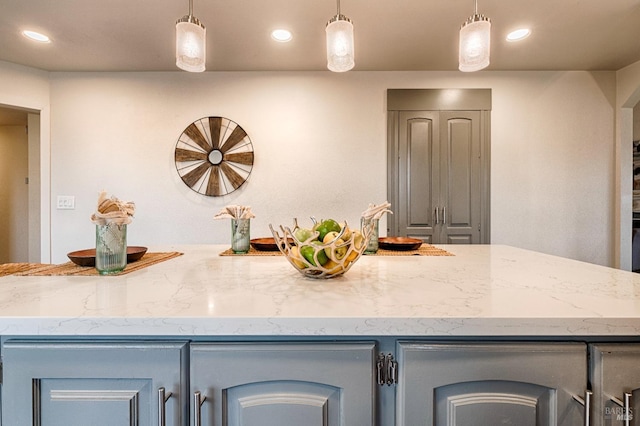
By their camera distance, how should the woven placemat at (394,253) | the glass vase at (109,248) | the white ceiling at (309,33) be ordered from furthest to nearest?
the white ceiling at (309,33) < the woven placemat at (394,253) < the glass vase at (109,248)

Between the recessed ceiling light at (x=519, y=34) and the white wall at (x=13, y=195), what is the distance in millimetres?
5954

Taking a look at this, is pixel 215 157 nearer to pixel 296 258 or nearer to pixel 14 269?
pixel 14 269

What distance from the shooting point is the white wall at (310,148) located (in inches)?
117

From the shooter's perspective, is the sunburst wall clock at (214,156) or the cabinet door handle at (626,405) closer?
the cabinet door handle at (626,405)

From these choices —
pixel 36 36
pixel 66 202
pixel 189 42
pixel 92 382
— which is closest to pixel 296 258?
pixel 92 382

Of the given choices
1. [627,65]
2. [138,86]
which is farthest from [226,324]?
[627,65]

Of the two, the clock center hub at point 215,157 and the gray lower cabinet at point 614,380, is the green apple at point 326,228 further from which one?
the clock center hub at point 215,157

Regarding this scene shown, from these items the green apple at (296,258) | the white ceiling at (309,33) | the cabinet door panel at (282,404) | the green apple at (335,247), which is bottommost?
the cabinet door panel at (282,404)

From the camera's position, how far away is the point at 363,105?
9.91ft

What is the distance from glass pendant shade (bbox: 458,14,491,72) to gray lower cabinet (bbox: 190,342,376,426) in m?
1.22

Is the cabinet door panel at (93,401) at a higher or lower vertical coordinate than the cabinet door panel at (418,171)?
lower

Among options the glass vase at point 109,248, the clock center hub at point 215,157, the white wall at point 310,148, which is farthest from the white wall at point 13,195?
the glass vase at point 109,248

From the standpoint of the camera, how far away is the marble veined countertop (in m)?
0.60

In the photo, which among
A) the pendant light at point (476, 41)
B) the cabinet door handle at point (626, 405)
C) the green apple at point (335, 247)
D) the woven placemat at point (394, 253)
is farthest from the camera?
the woven placemat at point (394, 253)
